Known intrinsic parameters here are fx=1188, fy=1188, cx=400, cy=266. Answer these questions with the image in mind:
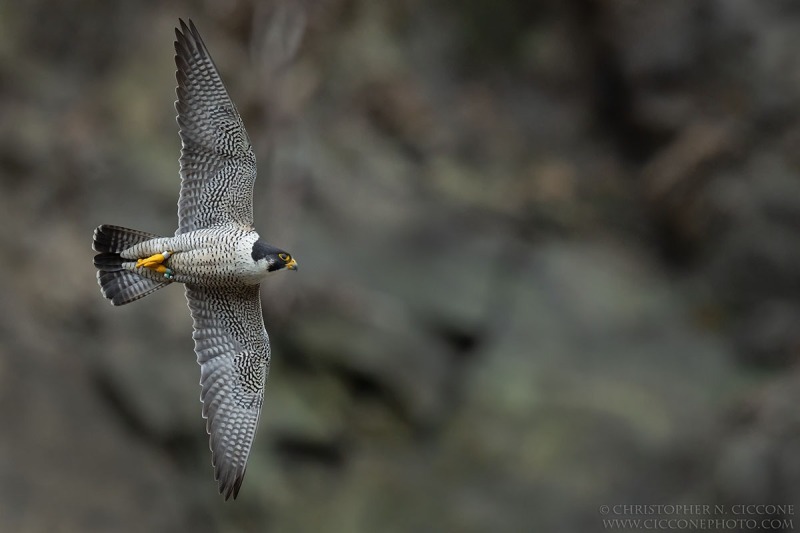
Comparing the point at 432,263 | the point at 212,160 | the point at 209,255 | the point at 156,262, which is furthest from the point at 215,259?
the point at 432,263

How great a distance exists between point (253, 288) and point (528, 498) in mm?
5645

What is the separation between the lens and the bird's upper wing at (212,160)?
637 cm

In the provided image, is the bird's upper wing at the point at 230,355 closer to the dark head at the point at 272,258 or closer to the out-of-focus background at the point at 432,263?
the dark head at the point at 272,258

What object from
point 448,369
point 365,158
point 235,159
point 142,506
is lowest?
point 142,506

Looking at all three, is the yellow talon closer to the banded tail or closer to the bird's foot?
the bird's foot

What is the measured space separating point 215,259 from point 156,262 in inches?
12.8

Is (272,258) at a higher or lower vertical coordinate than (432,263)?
higher

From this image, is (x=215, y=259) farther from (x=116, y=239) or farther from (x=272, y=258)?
(x=116, y=239)

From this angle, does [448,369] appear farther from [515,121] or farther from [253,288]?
[253,288]

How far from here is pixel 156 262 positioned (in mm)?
6270

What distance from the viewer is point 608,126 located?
14.2 m

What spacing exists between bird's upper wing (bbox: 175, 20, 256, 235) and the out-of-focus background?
4932 millimetres

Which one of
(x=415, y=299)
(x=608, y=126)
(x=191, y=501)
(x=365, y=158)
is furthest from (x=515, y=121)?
(x=191, y=501)

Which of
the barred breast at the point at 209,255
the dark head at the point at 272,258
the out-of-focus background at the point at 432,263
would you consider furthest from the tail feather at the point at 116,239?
the out-of-focus background at the point at 432,263
